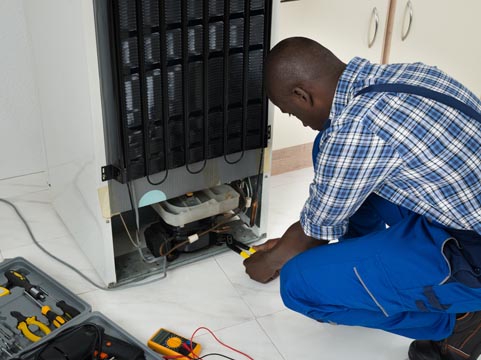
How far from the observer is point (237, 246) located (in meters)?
2.10

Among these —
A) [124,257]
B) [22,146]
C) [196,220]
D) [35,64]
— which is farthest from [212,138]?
[22,146]

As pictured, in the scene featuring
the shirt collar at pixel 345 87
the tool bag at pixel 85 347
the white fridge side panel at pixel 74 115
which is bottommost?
the tool bag at pixel 85 347

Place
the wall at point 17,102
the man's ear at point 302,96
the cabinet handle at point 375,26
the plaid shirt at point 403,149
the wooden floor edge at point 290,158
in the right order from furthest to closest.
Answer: the wooden floor edge at point 290,158
the cabinet handle at point 375,26
the wall at point 17,102
the man's ear at point 302,96
the plaid shirt at point 403,149

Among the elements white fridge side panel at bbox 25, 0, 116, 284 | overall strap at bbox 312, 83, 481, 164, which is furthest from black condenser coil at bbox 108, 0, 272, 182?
overall strap at bbox 312, 83, 481, 164

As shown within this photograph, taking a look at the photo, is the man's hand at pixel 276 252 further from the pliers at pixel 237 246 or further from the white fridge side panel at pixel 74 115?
the white fridge side panel at pixel 74 115

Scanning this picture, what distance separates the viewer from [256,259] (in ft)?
6.31

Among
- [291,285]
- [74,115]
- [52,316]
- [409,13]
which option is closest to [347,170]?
[291,285]

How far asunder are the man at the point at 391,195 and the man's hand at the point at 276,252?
0.10 feet

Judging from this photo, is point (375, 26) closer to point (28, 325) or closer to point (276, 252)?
point (276, 252)

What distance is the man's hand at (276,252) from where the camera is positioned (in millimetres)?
1747

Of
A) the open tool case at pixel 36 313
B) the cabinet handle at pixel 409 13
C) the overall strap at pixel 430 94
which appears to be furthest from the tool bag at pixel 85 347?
the cabinet handle at pixel 409 13

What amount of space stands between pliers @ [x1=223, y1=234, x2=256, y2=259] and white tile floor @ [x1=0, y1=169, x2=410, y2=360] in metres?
0.03

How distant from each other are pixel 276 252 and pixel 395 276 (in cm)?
43

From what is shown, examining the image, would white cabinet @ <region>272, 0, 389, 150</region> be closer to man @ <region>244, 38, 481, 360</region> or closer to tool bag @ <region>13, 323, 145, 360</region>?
man @ <region>244, 38, 481, 360</region>
